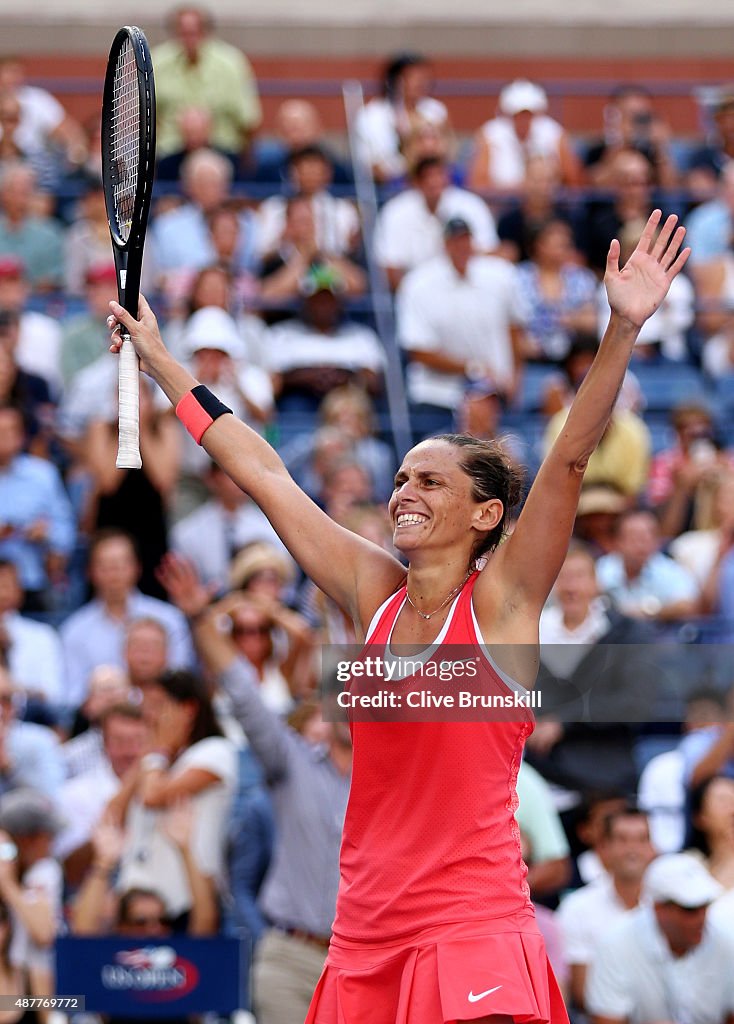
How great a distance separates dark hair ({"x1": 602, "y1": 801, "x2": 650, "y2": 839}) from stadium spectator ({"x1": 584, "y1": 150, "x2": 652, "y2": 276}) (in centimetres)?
538

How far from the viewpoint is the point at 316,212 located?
1105cm

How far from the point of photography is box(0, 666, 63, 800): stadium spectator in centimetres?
707

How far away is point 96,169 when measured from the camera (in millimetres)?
11555

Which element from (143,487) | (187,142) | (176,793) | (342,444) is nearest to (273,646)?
(176,793)

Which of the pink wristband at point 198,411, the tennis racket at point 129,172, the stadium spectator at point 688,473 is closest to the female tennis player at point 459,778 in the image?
the pink wristband at point 198,411

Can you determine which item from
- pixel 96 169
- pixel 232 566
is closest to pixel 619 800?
pixel 232 566

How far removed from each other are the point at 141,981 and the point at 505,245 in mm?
6291

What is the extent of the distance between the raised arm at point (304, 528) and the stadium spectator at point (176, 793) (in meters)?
2.72

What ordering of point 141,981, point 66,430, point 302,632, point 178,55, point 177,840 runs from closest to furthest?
point 141,981 → point 177,840 → point 302,632 → point 66,430 → point 178,55

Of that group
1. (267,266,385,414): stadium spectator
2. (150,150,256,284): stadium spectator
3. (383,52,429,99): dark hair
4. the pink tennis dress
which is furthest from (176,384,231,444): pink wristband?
(383,52,429,99): dark hair

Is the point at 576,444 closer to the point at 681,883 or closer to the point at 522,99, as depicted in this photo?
the point at 681,883

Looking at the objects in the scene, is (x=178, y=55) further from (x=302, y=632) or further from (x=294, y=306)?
(x=302, y=632)

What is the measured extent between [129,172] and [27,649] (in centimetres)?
378

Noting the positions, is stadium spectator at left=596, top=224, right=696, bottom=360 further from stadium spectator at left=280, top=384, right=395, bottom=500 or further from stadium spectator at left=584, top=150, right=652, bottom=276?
stadium spectator at left=280, top=384, right=395, bottom=500
